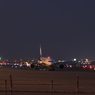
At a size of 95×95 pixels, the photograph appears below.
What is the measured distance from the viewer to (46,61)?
8244cm

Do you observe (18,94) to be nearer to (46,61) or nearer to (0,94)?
(0,94)

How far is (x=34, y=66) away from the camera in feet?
270

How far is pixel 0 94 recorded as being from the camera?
21500 mm

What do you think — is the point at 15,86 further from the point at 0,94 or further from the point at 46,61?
the point at 46,61

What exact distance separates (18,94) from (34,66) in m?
61.0

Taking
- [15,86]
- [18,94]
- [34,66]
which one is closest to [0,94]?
[18,94]

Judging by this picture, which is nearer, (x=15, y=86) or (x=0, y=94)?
(x=0, y=94)

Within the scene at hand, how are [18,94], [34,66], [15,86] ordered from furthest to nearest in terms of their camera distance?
[34,66]
[15,86]
[18,94]

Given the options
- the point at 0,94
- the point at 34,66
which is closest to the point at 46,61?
the point at 34,66

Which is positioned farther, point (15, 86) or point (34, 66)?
point (34, 66)

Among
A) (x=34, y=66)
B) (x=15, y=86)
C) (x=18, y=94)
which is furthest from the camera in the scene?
(x=34, y=66)

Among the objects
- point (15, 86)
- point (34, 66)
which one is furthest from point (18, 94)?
point (34, 66)

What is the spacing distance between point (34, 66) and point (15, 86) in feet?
182

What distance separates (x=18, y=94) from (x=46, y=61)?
61103 mm
